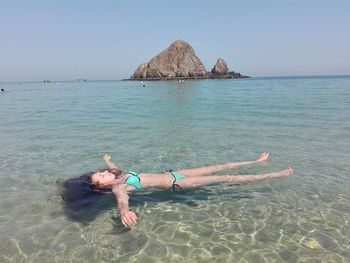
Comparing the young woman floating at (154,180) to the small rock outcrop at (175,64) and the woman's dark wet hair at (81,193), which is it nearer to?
the woman's dark wet hair at (81,193)

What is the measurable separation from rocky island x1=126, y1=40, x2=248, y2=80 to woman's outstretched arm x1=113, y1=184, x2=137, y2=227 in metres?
135

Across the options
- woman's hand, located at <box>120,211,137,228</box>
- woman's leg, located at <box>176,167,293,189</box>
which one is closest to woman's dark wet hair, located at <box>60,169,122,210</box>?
woman's leg, located at <box>176,167,293,189</box>

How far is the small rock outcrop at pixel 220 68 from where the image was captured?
15575 centimetres

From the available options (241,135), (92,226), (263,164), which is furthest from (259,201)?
(241,135)

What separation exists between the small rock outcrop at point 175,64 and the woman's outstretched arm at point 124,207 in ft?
450

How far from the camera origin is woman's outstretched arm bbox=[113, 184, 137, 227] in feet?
18.6

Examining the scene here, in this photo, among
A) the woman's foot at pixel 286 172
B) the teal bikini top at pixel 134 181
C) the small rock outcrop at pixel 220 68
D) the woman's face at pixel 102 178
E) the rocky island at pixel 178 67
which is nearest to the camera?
the teal bikini top at pixel 134 181

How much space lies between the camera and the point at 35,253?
18.4 ft

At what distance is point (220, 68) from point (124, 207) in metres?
156

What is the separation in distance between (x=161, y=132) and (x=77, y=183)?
781cm

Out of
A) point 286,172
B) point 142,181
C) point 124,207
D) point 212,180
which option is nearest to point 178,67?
point 286,172

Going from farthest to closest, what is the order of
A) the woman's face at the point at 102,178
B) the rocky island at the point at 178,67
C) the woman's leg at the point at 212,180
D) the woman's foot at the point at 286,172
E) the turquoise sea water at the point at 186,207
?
1. the rocky island at the point at 178,67
2. the woman's foot at the point at 286,172
3. the woman's leg at the point at 212,180
4. the woman's face at the point at 102,178
5. the turquoise sea water at the point at 186,207

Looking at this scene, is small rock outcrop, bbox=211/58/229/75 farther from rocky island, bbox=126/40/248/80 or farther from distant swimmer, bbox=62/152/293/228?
distant swimmer, bbox=62/152/293/228

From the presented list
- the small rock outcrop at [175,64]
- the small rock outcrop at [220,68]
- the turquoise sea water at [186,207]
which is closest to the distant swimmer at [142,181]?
the turquoise sea water at [186,207]
